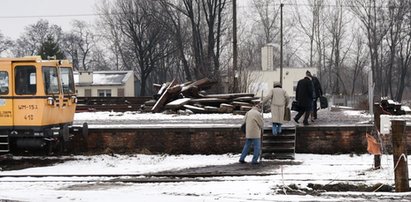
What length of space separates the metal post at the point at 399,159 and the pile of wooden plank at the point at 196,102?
13138 millimetres

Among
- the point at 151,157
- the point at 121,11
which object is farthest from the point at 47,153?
the point at 121,11

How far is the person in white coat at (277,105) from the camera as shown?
16.9 m

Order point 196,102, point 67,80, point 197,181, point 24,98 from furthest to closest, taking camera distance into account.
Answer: point 196,102, point 67,80, point 24,98, point 197,181

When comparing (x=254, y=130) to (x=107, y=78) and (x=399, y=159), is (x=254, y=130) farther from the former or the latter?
(x=107, y=78)

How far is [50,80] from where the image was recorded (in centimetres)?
1736

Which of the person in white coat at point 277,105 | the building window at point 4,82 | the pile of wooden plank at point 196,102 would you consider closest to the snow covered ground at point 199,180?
the person in white coat at point 277,105

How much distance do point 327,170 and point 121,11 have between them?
200ft

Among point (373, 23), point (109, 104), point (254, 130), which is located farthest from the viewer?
point (373, 23)

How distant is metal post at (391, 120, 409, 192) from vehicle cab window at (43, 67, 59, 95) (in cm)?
958

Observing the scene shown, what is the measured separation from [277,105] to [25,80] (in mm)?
7052

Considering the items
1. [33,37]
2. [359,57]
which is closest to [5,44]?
[33,37]

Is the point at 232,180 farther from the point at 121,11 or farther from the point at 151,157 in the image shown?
the point at 121,11

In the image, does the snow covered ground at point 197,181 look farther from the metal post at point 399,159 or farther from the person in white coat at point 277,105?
the person in white coat at point 277,105

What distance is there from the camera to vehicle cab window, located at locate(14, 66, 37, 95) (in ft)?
55.8
